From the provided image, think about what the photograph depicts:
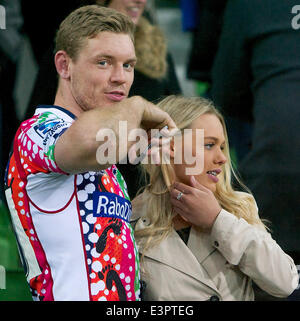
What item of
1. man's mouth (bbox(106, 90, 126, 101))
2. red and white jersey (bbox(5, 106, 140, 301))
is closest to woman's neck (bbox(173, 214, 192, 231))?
red and white jersey (bbox(5, 106, 140, 301))

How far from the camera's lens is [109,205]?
1.42m

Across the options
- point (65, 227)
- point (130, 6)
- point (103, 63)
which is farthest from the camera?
point (130, 6)

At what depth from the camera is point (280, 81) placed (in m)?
2.00

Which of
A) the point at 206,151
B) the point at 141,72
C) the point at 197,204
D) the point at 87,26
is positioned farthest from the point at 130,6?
the point at 197,204

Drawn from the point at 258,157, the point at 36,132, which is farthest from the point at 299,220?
the point at 36,132

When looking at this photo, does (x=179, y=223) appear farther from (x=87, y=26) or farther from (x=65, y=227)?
(x=87, y=26)

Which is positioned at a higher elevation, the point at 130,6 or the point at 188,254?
the point at 130,6

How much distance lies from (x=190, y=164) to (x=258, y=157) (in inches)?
16.7

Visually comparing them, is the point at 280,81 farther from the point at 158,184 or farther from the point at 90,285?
the point at 90,285

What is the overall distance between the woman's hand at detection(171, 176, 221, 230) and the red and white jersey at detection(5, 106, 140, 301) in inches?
7.9

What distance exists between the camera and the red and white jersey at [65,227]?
4.50 feet

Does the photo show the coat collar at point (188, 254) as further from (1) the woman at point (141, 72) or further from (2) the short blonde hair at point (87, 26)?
(2) the short blonde hair at point (87, 26)

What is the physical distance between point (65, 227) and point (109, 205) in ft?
0.35

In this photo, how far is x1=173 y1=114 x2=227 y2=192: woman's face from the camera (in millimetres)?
1612
